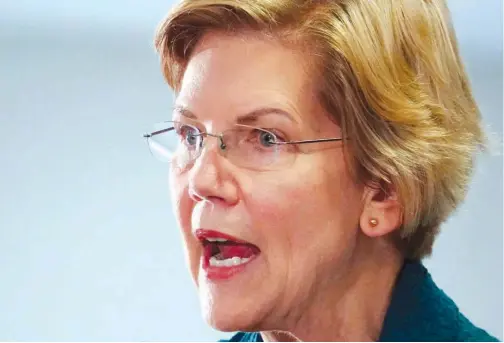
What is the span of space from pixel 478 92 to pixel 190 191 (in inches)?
36.6

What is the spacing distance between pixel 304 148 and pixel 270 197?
7cm

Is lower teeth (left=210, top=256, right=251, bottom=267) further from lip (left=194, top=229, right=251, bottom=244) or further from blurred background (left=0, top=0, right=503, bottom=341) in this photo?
blurred background (left=0, top=0, right=503, bottom=341)

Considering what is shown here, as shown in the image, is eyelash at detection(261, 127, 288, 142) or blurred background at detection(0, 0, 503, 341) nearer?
eyelash at detection(261, 127, 288, 142)

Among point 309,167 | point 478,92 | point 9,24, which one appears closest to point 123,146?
point 9,24

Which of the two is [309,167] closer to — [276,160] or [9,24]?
[276,160]

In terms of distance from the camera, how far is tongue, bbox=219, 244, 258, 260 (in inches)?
30.4

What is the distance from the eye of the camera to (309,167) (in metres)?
0.77

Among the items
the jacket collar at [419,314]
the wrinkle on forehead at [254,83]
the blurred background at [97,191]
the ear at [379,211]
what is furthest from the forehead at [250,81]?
the blurred background at [97,191]

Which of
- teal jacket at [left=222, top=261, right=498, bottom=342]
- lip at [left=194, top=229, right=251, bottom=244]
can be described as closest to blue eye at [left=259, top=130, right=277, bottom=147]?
lip at [left=194, top=229, right=251, bottom=244]

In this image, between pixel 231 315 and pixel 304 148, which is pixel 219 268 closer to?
pixel 231 315

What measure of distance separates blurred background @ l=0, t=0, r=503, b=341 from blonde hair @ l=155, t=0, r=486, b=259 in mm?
727

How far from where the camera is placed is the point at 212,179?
758 millimetres

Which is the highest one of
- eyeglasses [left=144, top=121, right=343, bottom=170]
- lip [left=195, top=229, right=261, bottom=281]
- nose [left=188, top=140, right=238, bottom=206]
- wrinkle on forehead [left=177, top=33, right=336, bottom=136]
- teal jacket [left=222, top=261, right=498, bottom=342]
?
wrinkle on forehead [left=177, top=33, right=336, bottom=136]

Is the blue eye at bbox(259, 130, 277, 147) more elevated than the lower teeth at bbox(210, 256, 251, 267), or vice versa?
the blue eye at bbox(259, 130, 277, 147)
